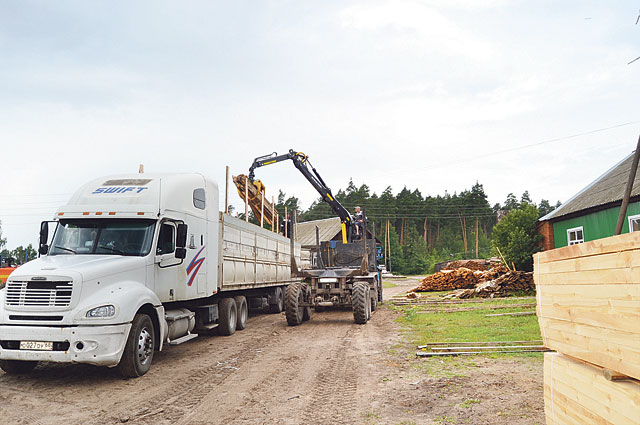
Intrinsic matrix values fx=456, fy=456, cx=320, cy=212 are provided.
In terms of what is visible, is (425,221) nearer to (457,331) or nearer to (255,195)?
(255,195)

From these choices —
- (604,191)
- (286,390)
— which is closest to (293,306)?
(286,390)

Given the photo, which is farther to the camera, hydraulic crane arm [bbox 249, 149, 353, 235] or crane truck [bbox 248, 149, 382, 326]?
hydraulic crane arm [bbox 249, 149, 353, 235]

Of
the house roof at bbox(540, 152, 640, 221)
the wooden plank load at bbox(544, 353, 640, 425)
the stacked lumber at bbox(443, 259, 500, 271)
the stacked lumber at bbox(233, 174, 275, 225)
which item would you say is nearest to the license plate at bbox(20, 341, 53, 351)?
the wooden plank load at bbox(544, 353, 640, 425)

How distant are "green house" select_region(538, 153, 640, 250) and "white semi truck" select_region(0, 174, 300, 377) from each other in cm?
Result: 1267

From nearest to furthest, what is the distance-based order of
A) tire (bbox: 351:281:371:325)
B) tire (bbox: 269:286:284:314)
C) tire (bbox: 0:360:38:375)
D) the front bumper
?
the front bumper, tire (bbox: 0:360:38:375), tire (bbox: 351:281:371:325), tire (bbox: 269:286:284:314)

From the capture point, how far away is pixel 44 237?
26.2 ft

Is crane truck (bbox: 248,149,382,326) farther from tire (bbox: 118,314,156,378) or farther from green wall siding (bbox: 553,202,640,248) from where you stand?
green wall siding (bbox: 553,202,640,248)

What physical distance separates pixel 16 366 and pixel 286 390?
4.41 metres

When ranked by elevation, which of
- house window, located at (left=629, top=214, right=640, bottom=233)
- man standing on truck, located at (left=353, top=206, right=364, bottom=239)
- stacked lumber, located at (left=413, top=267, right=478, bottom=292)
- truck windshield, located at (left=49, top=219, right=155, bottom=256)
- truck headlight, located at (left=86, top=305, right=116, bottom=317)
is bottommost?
stacked lumber, located at (left=413, top=267, right=478, bottom=292)

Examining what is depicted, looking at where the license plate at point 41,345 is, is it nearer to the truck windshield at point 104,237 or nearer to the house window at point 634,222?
the truck windshield at point 104,237

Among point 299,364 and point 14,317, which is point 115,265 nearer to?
point 14,317

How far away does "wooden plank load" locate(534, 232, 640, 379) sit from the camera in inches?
99.4

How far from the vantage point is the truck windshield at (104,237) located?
25.5 ft

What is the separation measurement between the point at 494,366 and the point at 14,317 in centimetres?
722
